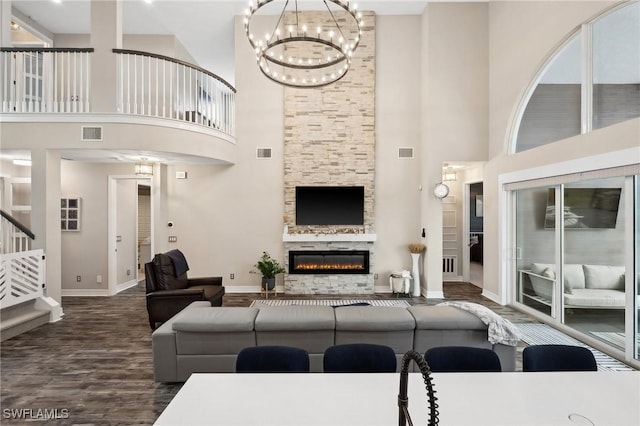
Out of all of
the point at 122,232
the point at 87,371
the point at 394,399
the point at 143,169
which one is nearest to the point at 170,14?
the point at 143,169

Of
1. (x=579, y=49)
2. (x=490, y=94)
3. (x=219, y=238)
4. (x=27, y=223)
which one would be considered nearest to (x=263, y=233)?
(x=219, y=238)

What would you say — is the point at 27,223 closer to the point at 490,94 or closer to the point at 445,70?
the point at 445,70

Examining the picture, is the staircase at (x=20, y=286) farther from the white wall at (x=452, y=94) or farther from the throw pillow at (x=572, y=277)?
the throw pillow at (x=572, y=277)

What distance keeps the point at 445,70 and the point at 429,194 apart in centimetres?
257

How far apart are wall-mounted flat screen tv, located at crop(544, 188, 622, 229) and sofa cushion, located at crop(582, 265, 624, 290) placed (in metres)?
0.51

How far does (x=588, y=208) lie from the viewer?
4.21 meters

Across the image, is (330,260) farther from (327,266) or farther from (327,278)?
(327,278)

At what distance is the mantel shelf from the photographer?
6695 mm

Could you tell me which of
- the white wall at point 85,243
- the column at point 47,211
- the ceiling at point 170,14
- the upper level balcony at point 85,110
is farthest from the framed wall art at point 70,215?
the ceiling at point 170,14

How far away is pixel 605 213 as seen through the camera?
12.9ft

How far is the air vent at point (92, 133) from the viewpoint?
5117 mm

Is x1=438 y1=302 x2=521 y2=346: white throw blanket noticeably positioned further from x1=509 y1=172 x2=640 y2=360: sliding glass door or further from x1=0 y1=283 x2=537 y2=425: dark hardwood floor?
x1=0 y1=283 x2=537 y2=425: dark hardwood floor

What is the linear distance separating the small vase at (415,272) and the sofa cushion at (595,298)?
257 centimetres

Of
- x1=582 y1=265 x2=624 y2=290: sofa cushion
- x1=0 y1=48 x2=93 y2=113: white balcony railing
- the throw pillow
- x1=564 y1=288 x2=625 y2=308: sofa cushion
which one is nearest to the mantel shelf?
the throw pillow
